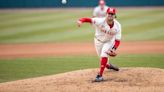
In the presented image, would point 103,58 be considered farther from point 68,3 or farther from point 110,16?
point 68,3

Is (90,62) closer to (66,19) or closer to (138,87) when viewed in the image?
(138,87)

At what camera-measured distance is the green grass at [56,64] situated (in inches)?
473

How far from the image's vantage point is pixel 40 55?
1576 cm

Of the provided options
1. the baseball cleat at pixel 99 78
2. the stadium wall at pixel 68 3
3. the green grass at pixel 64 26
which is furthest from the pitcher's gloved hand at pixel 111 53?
the stadium wall at pixel 68 3

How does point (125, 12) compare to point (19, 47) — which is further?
point (125, 12)

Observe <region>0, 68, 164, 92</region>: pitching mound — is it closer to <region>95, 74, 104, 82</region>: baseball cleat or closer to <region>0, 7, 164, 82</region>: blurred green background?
<region>95, 74, 104, 82</region>: baseball cleat

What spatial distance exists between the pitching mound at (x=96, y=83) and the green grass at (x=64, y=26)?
9.65m

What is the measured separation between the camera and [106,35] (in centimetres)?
1024

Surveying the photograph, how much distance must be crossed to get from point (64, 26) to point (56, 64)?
439 inches

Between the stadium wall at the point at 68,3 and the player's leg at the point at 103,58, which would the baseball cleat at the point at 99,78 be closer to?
the player's leg at the point at 103,58

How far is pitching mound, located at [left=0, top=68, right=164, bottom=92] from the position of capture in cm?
913

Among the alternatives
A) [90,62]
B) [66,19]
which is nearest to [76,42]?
[90,62]

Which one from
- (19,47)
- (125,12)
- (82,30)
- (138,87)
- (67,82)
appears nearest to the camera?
(138,87)

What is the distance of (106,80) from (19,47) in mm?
8874
